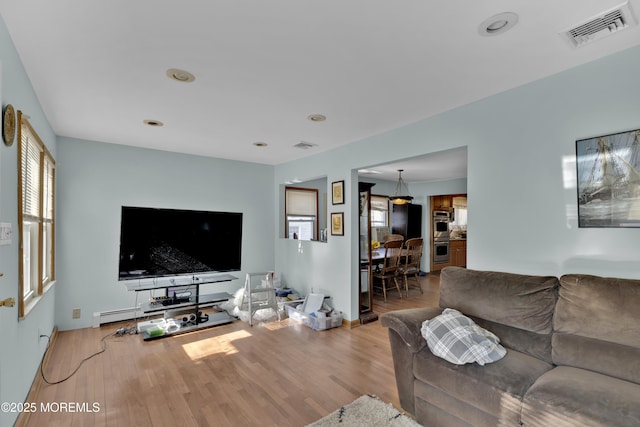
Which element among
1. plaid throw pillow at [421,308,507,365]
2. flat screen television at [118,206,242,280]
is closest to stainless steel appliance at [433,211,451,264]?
flat screen television at [118,206,242,280]

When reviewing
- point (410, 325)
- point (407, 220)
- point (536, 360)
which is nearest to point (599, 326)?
point (536, 360)

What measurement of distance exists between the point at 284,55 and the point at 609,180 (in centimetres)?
229

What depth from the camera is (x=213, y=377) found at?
2.80m

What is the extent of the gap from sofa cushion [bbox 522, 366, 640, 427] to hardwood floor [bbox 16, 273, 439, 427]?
1.14m

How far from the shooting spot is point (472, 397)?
1.80m

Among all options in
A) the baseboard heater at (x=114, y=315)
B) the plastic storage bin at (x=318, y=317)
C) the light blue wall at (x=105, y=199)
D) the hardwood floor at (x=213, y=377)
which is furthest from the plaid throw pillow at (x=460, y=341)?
the baseboard heater at (x=114, y=315)

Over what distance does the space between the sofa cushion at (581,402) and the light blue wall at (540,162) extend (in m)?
0.80

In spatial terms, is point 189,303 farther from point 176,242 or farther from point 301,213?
point 301,213

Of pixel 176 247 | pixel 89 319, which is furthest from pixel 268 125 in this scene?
pixel 89 319

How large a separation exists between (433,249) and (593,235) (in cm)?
633

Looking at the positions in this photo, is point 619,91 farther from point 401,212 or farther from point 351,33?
point 401,212

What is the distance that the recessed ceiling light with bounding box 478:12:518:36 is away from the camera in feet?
5.57

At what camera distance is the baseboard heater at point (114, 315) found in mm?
4133

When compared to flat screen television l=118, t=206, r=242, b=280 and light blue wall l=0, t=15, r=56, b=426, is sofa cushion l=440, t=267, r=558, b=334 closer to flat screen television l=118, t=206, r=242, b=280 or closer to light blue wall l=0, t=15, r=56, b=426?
light blue wall l=0, t=15, r=56, b=426
